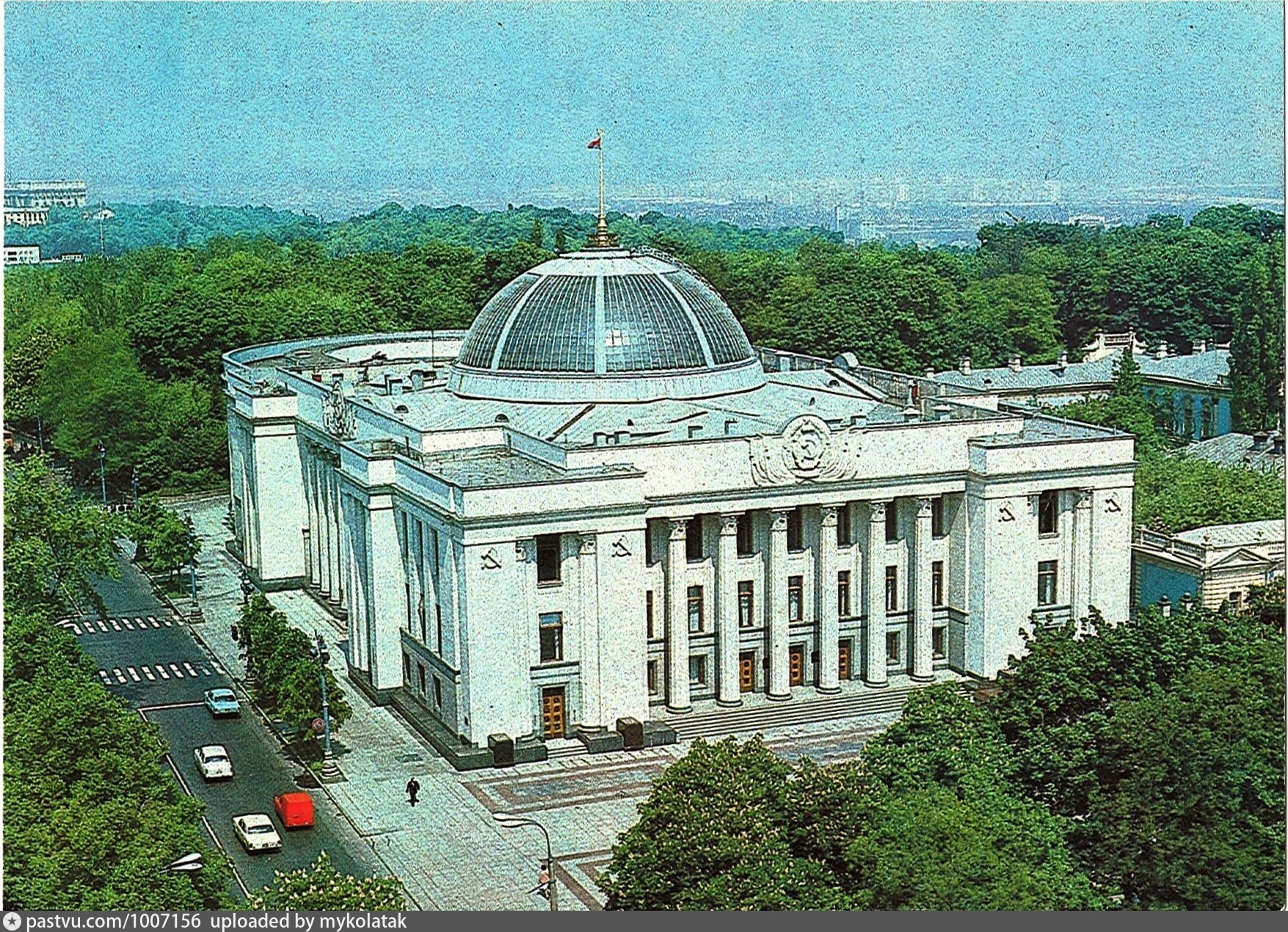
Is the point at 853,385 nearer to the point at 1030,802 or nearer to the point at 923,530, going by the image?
the point at 923,530

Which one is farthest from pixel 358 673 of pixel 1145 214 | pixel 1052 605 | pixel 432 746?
pixel 1145 214

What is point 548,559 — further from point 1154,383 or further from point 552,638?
point 1154,383

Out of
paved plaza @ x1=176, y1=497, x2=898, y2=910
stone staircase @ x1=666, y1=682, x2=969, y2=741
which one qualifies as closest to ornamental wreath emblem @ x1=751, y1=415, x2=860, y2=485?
stone staircase @ x1=666, y1=682, x2=969, y2=741

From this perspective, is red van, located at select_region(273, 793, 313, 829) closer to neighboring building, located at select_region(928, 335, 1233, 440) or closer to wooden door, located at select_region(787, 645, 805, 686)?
wooden door, located at select_region(787, 645, 805, 686)

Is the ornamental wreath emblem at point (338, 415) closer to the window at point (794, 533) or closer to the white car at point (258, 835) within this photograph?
the window at point (794, 533)

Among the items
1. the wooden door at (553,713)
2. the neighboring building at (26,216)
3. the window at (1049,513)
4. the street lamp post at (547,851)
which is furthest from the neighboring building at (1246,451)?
the neighboring building at (26,216)

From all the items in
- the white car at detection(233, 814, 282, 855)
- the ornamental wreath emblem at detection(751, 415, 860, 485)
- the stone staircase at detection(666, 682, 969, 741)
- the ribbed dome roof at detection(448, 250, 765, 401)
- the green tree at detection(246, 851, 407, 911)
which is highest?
the ribbed dome roof at detection(448, 250, 765, 401)

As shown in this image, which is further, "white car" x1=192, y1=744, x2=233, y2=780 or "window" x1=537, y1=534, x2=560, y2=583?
"window" x1=537, y1=534, x2=560, y2=583
